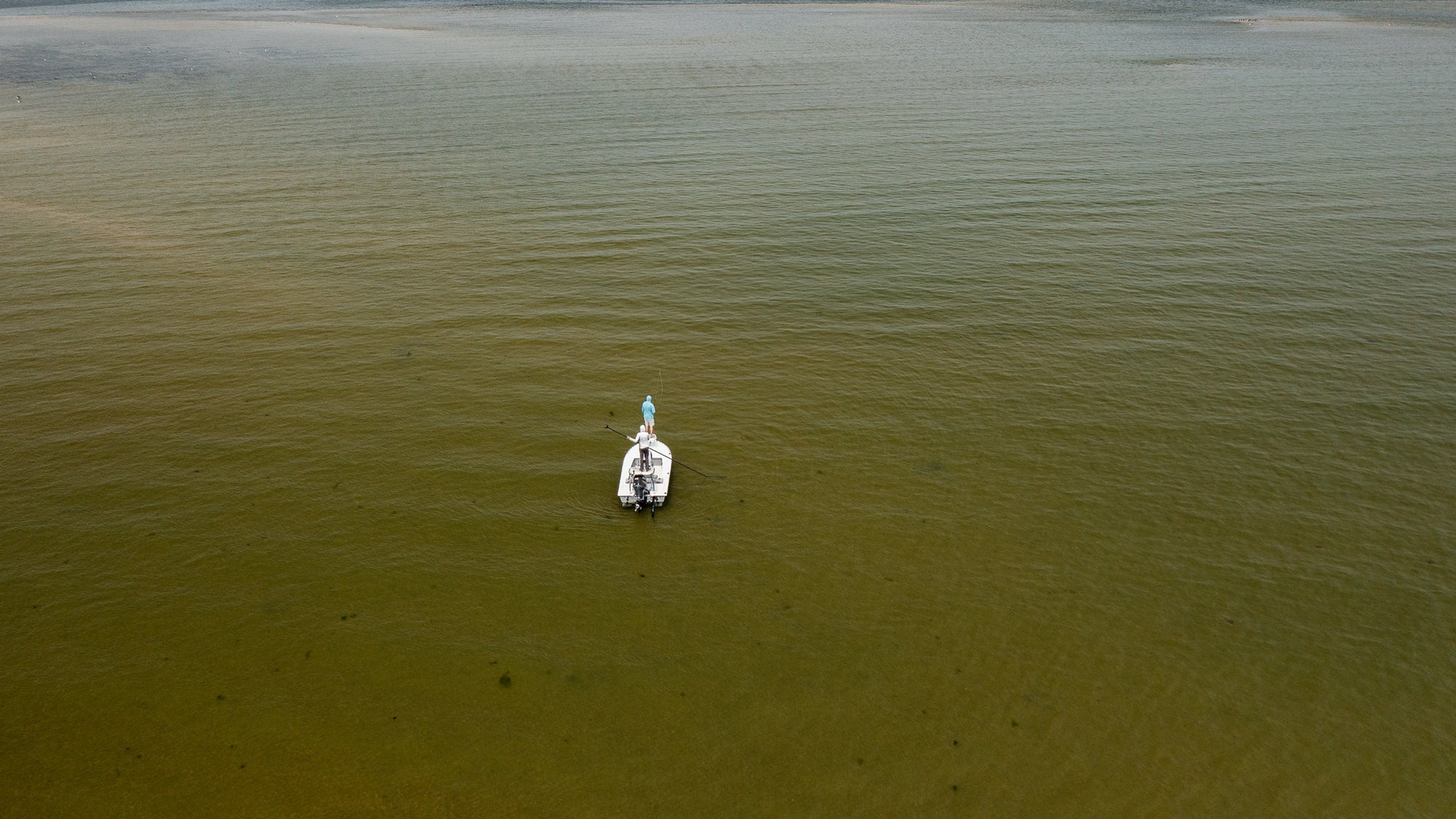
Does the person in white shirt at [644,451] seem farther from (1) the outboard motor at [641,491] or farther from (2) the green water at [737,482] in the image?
(2) the green water at [737,482]

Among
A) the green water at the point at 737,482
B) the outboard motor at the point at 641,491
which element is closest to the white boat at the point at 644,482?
the outboard motor at the point at 641,491

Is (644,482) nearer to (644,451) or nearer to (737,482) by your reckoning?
(644,451)

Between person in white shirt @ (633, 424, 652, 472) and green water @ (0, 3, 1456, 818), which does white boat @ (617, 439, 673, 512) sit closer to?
person in white shirt @ (633, 424, 652, 472)

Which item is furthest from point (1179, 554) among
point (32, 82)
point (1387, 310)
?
point (32, 82)

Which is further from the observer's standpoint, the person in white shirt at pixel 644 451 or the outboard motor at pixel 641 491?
the outboard motor at pixel 641 491

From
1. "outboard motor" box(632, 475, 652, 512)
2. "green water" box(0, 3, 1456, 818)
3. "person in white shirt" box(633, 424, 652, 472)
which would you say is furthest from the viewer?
"outboard motor" box(632, 475, 652, 512)

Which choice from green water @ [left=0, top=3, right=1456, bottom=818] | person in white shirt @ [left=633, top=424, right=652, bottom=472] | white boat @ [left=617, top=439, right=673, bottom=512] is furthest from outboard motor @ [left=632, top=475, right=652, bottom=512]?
green water @ [left=0, top=3, right=1456, bottom=818]
